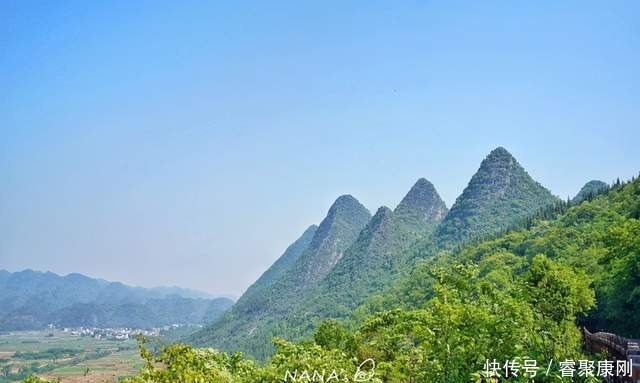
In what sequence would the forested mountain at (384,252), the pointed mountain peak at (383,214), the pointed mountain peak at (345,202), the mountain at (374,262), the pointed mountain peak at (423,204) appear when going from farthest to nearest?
the pointed mountain peak at (345,202) < the pointed mountain peak at (423,204) < the pointed mountain peak at (383,214) < the mountain at (374,262) < the forested mountain at (384,252)

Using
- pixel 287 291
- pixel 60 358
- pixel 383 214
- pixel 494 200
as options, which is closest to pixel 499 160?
pixel 494 200

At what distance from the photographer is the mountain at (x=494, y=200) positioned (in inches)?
4102

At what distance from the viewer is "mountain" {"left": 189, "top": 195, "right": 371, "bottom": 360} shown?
112356 mm

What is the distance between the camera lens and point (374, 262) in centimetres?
11700

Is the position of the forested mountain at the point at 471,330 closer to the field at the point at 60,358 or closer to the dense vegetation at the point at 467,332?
the dense vegetation at the point at 467,332

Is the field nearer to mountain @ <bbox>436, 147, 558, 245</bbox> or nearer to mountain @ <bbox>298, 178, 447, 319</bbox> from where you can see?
mountain @ <bbox>298, 178, 447, 319</bbox>

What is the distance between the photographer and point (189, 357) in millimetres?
9500

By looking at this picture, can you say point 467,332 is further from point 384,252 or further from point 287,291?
point 287,291

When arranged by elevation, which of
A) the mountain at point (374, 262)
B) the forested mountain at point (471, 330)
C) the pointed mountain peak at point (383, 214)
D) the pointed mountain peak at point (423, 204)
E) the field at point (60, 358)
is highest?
the pointed mountain peak at point (423, 204)

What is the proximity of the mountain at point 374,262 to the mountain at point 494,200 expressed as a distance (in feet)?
30.4

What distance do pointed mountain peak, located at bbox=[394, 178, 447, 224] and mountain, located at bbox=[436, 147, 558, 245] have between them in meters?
29.3

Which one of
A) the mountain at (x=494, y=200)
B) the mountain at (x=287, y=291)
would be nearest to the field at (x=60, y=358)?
the mountain at (x=287, y=291)

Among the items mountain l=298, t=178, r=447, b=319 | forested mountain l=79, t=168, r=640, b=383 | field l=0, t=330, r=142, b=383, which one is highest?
mountain l=298, t=178, r=447, b=319

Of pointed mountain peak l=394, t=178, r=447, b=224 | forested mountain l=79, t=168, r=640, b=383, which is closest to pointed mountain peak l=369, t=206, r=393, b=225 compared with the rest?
pointed mountain peak l=394, t=178, r=447, b=224
